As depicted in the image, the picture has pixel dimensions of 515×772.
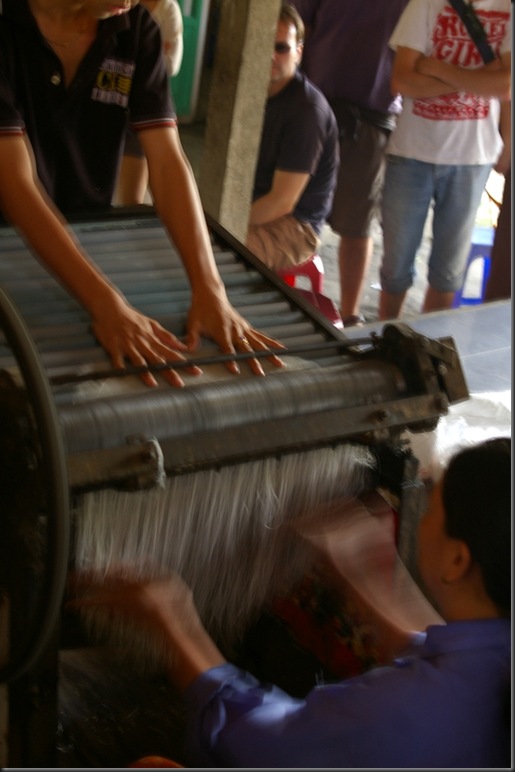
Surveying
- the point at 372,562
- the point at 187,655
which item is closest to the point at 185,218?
the point at 372,562

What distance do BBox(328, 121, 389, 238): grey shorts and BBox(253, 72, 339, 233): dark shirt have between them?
1.18 ft

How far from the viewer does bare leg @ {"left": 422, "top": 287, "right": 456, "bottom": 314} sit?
3586mm

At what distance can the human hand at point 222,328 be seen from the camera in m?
1.51

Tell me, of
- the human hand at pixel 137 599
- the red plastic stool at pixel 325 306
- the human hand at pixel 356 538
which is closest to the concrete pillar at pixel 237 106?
the red plastic stool at pixel 325 306

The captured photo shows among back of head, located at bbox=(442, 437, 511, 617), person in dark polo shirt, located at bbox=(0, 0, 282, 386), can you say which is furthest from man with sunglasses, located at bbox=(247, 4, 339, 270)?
back of head, located at bbox=(442, 437, 511, 617)

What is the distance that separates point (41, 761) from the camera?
46.5 inches

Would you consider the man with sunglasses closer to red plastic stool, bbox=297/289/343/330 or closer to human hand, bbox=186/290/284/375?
red plastic stool, bbox=297/289/343/330

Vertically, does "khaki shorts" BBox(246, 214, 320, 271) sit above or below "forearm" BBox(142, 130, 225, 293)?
below

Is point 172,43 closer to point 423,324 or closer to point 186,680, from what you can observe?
point 423,324

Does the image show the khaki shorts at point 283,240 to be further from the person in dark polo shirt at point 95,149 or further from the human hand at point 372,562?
the human hand at point 372,562

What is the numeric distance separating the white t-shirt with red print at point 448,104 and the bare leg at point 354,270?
1.82 ft

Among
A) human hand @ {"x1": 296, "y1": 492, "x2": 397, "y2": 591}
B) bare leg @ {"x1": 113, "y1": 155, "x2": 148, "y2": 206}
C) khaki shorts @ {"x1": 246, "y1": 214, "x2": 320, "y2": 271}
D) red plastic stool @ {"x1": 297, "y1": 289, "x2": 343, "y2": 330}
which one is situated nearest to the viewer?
human hand @ {"x1": 296, "y1": 492, "x2": 397, "y2": 591}

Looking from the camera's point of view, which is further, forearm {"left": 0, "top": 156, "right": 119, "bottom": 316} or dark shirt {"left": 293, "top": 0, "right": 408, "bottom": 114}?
dark shirt {"left": 293, "top": 0, "right": 408, "bottom": 114}

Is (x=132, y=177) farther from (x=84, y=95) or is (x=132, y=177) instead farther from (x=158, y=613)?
(x=158, y=613)
